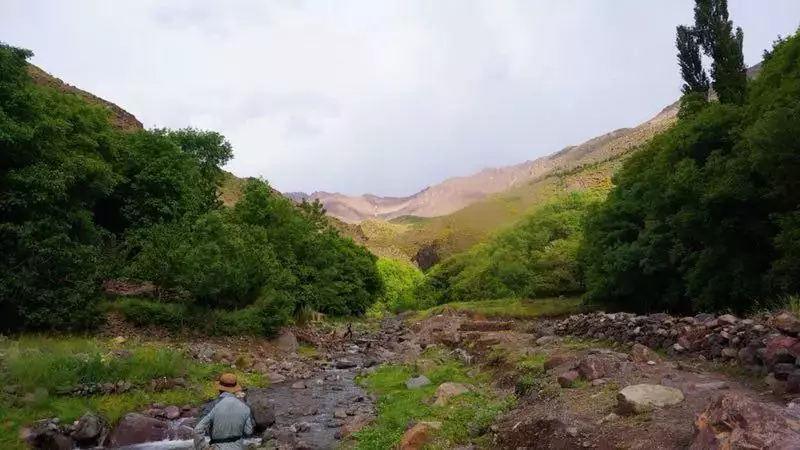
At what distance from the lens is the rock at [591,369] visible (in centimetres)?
1303

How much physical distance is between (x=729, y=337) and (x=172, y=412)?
17.1m

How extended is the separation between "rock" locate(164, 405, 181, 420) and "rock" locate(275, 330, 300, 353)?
15.8 metres

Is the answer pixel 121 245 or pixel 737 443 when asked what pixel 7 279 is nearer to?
pixel 121 245

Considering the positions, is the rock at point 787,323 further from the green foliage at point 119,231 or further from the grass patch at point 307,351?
the green foliage at point 119,231

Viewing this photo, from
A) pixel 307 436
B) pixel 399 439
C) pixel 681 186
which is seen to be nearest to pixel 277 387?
pixel 307 436

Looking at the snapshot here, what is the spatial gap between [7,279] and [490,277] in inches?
→ 2453

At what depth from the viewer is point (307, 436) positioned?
1597 centimetres

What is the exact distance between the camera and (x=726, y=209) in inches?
1023

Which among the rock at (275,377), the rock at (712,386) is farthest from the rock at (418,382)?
the rock at (712,386)

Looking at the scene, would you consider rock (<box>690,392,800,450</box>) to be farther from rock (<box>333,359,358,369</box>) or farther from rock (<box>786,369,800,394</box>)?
rock (<box>333,359,358,369</box>)

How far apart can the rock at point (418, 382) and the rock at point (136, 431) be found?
8.30m

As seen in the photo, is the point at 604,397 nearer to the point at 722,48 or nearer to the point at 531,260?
the point at 722,48

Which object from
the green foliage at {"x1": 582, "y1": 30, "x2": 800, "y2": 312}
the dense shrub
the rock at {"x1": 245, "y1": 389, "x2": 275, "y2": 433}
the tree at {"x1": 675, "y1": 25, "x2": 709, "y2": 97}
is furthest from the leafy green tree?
the dense shrub

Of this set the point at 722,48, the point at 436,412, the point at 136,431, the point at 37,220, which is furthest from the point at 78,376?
the point at 722,48
